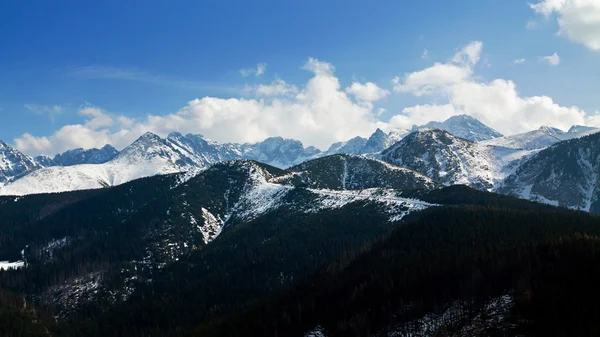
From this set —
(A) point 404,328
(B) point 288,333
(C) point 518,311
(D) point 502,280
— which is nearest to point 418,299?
(A) point 404,328

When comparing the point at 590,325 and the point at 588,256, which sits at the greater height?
the point at 588,256

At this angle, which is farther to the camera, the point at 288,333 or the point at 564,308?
the point at 288,333

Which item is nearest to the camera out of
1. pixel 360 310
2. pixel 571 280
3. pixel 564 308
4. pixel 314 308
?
pixel 564 308

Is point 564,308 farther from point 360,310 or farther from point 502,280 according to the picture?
point 360,310

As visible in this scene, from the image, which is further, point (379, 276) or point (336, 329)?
point (379, 276)

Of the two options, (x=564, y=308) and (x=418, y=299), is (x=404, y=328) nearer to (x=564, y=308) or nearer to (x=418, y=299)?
(x=418, y=299)

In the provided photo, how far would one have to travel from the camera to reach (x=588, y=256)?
142625mm

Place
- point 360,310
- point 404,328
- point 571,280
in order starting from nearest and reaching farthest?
point 571,280 → point 404,328 → point 360,310

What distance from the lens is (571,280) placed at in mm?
134375

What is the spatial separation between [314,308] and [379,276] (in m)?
32.3

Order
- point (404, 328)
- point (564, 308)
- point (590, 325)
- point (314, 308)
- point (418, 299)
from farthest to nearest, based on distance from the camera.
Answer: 1. point (314, 308)
2. point (418, 299)
3. point (404, 328)
4. point (564, 308)
5. point (590, 325)

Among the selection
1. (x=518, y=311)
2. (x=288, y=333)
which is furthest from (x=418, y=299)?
(x=288, y=333)

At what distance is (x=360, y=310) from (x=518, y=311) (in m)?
65.0

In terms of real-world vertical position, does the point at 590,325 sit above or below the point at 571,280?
below
